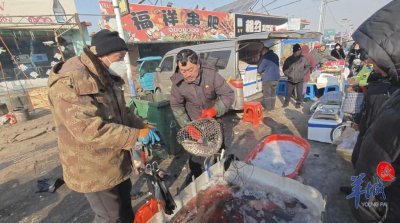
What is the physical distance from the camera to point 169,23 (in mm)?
12789

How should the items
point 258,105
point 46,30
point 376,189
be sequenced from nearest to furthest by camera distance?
point 376,189
point 258,105
point 46,30

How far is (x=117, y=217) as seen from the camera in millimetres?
1938

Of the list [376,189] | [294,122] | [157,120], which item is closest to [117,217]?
[376,189]

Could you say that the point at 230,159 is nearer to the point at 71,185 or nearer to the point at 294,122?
the point at 71,185

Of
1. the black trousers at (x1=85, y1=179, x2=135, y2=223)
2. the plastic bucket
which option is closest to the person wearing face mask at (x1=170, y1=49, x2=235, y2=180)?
the black trousers at (x1=85, y1=179, x2=135, y2=223)

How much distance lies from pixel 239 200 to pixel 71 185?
4.31 ft

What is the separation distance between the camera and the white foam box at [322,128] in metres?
4.15

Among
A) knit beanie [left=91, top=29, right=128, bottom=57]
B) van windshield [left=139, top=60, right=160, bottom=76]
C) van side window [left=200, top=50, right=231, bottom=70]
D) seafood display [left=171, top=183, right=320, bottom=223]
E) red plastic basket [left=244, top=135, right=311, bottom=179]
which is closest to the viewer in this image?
seafood display [left=171, top=183, right=320, bottom=223]

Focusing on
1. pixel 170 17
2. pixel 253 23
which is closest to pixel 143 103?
pixel 170 17

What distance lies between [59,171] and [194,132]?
11.0 feet

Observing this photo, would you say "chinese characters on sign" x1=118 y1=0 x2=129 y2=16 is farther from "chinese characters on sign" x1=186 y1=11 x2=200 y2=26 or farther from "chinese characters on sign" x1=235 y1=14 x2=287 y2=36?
"chinese characters on sign" x1=235 y1=14 x2=287 y2=36

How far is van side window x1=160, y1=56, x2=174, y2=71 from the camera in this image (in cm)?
734

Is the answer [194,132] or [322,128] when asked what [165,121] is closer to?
[194,132]

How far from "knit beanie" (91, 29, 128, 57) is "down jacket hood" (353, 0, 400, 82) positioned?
1657 millimetres
